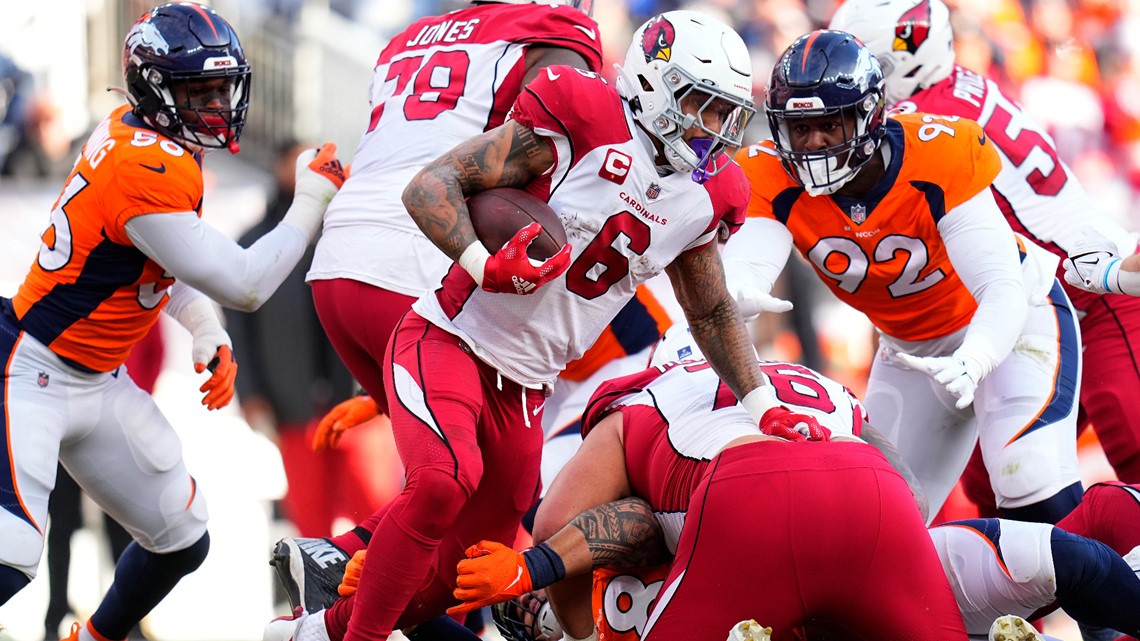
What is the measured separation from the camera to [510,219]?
2951mm

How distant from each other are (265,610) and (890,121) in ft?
10.6

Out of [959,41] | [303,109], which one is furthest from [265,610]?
[959,41]

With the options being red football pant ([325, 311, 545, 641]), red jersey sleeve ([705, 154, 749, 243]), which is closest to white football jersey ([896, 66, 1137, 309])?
red jersey sleeve ([705, 154, 749, 243])

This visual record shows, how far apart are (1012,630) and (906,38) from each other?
8.54 ft

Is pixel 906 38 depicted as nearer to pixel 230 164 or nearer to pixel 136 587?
pixel 230 164

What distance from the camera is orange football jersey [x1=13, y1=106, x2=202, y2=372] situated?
3732 millimetres

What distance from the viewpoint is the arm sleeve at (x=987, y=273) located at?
3.71 meters

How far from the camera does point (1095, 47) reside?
8.74 metres

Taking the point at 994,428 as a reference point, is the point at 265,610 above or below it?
below

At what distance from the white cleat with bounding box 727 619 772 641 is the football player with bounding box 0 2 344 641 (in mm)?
1884

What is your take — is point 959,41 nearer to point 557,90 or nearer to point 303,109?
point 303,109

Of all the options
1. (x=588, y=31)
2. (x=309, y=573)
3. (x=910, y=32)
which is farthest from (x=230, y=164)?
(x=910, y=32)

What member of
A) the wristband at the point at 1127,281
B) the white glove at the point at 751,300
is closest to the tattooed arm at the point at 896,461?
the white glove at the point at 751,300

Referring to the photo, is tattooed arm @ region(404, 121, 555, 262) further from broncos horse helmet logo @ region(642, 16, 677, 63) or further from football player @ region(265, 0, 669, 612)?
football player @ region(265, 0, 669, 612)
